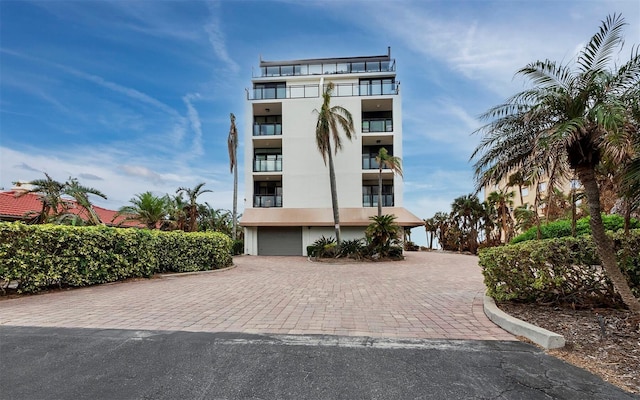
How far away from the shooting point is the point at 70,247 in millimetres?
8664

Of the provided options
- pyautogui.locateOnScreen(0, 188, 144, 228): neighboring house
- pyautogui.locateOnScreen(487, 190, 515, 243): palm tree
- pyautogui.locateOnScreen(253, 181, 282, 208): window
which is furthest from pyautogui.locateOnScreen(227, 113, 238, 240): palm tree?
pyautogui.locateOnScreen(487, 190, 515, 243): palm tree

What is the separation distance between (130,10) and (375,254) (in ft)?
53.4

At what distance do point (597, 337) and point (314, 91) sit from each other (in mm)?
24707

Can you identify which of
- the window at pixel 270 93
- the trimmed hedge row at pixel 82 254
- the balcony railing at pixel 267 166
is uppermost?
the window at pixel 270 93

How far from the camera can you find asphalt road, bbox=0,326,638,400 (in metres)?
3.09

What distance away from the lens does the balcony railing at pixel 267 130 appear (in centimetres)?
2539

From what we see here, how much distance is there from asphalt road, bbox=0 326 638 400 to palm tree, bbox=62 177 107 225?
9.82 meters

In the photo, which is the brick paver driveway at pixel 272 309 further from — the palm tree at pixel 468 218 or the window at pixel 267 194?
the palm tree at pixel 468 218

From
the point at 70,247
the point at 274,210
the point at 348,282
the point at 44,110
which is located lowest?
the point at 348,282

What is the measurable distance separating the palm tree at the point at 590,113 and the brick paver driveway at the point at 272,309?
8.68ft

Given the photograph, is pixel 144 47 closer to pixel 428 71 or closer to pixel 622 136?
pixel 428 71

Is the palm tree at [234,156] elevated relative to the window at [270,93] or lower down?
lower down

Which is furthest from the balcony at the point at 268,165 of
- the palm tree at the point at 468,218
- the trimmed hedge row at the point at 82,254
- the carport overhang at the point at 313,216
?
the palm tree at the point at 468,218

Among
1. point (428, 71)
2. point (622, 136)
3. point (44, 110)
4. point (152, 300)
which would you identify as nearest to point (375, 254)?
point (428, 71)
